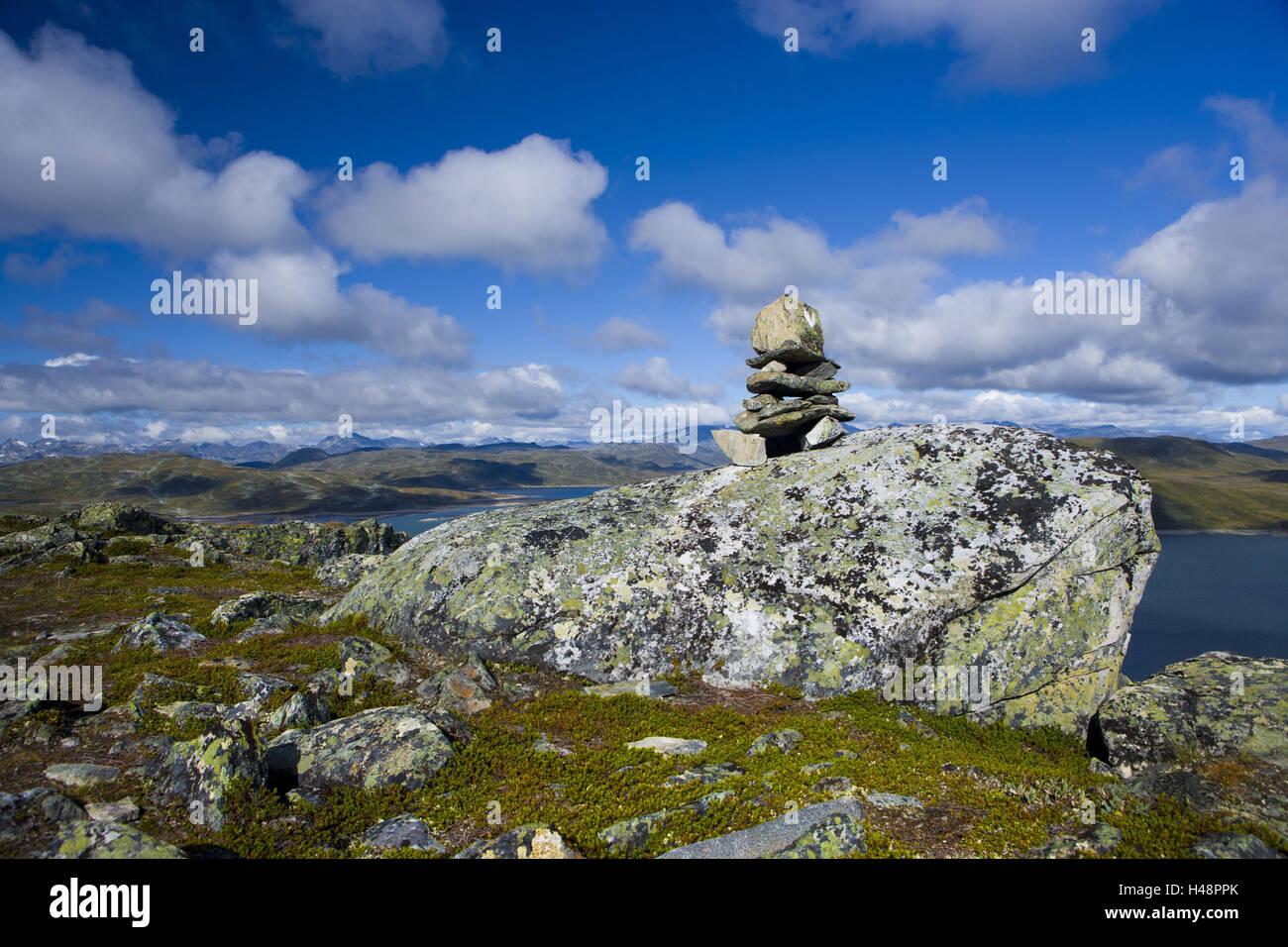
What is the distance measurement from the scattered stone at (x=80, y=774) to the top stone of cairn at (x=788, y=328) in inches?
884

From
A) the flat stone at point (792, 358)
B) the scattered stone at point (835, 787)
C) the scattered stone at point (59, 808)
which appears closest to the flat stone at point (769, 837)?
the scattered stone at point (835, 787)

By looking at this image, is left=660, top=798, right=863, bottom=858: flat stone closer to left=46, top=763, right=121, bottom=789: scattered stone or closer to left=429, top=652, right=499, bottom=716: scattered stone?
left=429, top=652, right=499, bottom=716: scattered stone

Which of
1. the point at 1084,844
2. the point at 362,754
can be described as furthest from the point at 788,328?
the point at 362,754

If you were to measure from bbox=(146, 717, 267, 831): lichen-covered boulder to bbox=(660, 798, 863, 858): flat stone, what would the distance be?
20.1ft

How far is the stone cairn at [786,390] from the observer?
76.1 feet

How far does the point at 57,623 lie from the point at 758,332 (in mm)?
26141

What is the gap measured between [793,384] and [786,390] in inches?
27.4

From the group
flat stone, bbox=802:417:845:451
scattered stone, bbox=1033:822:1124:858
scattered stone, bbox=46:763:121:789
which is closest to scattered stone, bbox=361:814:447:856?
scattered stone, bbox=46:763:121:789

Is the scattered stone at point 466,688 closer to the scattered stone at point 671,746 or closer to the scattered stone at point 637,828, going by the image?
the scattered stone at point 671,746

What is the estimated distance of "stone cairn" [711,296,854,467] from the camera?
23.2m

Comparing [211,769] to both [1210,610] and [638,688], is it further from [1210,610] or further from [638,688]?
[1210,610]

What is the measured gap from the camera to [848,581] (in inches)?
609
